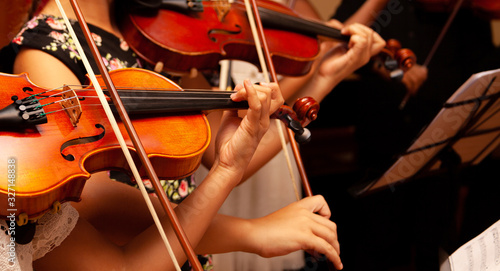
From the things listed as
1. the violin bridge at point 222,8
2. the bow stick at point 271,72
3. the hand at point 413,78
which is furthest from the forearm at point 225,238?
the hand at point 413,78

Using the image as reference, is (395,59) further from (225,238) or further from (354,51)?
(225,238)

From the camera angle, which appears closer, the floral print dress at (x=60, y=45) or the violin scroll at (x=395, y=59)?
the floral print dress at (x=60, y=45)

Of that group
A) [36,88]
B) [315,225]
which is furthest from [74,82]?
[315,225]

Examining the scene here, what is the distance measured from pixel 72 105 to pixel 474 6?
6.07 feet

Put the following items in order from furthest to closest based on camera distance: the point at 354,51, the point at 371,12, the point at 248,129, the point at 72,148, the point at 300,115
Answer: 1. the point at 371,12
2. the point at 354,51
3. the point at 300,115
4. the point at 248,129
5. the point at 72,148

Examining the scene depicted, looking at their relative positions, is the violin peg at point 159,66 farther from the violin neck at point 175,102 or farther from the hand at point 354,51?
the hand at point 354,51

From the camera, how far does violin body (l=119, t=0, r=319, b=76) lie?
3.26 ft

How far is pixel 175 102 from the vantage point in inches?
29.2

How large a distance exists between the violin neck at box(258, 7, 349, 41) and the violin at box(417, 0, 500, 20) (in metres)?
0.84

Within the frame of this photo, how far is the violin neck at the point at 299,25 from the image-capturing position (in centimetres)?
123

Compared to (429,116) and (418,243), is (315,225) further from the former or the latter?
(429,116)

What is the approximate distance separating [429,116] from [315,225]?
1.41 metres

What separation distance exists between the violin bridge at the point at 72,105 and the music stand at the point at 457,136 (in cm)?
69

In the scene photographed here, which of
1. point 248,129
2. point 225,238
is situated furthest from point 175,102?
point 225,238
